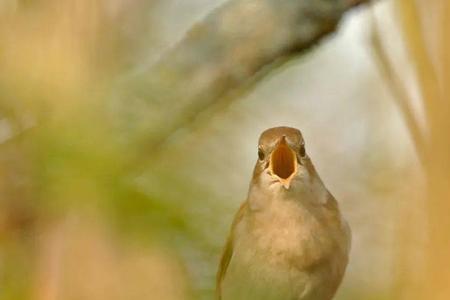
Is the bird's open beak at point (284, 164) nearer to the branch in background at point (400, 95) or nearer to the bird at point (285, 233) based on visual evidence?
the bird at point (285, 233)

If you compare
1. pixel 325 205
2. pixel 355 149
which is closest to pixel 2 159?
pixel 355 149

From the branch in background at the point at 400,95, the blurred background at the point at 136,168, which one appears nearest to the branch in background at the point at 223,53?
the blurred background at the point at 136,168

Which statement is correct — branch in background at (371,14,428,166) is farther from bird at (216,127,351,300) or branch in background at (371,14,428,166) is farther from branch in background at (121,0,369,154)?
bird at (216,127,351,300)

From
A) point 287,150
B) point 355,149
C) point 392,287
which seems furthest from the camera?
point 287,150

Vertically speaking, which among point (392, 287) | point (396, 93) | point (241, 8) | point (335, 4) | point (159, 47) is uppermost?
point (335, 4)

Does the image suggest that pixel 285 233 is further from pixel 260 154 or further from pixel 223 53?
pixel 223 53

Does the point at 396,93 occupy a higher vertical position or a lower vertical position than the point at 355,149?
lower

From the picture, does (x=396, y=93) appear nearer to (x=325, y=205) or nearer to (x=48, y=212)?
(x=48, y=212)
